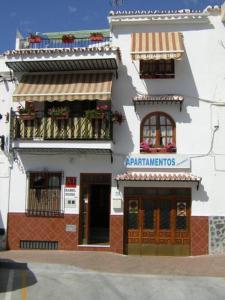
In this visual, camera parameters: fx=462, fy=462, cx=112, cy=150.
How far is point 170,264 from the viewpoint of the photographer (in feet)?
57.7

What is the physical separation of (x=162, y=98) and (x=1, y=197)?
8.28 meters

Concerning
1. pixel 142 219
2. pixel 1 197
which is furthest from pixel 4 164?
pixel 142 219

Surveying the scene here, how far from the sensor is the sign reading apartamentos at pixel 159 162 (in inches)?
775

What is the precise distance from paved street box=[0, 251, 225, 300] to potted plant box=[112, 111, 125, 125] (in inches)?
224

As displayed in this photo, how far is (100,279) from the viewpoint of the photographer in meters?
14.8

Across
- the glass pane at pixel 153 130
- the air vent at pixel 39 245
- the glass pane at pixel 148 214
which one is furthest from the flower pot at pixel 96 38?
the air vent at pixel 39 245

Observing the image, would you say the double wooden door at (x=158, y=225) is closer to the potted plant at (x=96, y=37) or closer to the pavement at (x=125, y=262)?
the pavement at (x=125, y=262)

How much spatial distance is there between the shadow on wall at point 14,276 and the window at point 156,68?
9565 mm

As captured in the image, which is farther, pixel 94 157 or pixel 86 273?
pixel 94 157

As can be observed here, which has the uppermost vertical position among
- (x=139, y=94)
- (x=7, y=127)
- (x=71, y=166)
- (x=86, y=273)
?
(x=139, y=94)

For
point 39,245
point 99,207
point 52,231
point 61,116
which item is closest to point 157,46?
point 61,116

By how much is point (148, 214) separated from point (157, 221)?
484mm

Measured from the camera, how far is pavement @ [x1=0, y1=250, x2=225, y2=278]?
16297mm

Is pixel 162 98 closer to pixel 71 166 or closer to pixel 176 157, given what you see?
pixel 176 157
